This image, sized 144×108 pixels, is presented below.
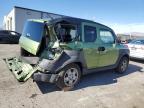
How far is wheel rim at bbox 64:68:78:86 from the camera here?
513cm

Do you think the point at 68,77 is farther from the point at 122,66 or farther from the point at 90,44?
the point at 122,66

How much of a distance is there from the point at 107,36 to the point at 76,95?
278 centimetres


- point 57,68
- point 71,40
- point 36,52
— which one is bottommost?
point 57,68

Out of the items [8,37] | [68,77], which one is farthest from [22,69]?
[8,37]

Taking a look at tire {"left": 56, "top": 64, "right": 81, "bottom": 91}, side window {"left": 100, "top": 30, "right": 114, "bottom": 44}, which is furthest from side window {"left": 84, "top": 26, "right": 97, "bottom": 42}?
tire {"left": 56, "top": 64, "right": 81, "bottom": 91}

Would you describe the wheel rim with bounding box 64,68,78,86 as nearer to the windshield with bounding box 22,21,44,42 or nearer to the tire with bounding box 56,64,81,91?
the tire with bounding box 56,64,81,91

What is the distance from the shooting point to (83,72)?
18.3ft

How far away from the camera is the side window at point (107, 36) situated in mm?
6219

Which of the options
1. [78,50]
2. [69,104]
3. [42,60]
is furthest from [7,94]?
[78,50]

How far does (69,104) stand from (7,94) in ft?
5.53

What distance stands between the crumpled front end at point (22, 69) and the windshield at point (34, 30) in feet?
2.66

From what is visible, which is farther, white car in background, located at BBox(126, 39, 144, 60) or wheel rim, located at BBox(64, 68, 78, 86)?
white car in background, located at BBox(126, 39, 144, 60)

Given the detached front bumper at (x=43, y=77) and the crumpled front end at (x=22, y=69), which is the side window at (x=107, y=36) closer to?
the detached front bumper at (x=43, y=77)

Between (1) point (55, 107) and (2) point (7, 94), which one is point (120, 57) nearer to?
(1) point (55, 107)
